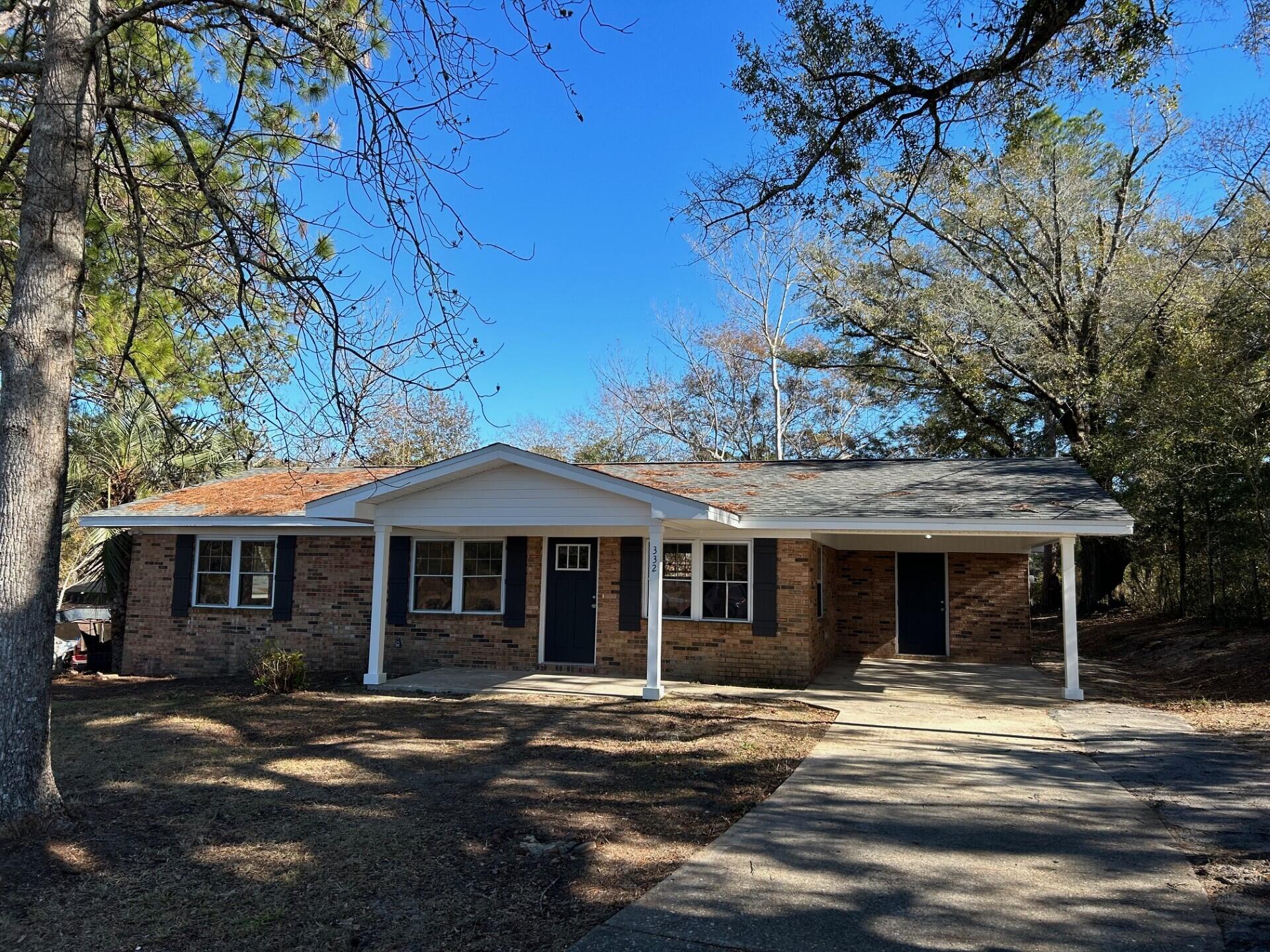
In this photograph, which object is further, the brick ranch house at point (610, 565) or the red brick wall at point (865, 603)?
the red brick wall at point (865, 603)

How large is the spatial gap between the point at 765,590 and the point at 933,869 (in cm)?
787

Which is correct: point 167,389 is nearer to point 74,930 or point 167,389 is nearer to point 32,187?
point 32,187

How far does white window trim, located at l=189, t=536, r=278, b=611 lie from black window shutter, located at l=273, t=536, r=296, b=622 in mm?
144

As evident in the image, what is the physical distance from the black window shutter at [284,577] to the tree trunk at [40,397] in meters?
9.37

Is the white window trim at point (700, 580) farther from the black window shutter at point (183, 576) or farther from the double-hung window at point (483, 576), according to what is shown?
the black window shutter at point (183, 576)

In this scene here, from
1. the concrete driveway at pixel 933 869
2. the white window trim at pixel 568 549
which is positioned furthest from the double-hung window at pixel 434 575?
the concrete driveway at pixel 933 869

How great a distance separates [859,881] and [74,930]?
4.17 m

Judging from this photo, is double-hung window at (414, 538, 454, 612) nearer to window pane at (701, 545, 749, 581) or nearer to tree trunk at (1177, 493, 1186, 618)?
window pane at (701, 545, 749, 581)

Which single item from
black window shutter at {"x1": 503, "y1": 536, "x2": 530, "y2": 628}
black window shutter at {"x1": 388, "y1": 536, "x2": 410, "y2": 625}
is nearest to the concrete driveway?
black window shutter at {"x1": 503, "y1": 536, "x2": 530, "y2": 628}

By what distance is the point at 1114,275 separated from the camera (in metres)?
20.3

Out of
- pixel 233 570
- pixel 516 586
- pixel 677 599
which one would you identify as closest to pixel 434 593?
pixel 516 586

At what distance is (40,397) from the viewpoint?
5434 millimetres

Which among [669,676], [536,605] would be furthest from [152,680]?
[669,676]

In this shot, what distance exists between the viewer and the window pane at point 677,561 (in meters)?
13.5
